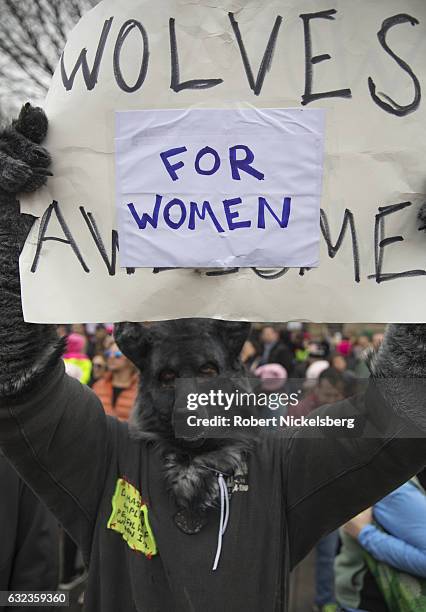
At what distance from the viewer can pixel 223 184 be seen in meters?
1.19

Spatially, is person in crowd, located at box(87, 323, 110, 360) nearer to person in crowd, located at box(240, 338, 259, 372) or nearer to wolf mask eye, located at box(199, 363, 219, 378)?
person in crowd, located at box(240, 338, 259, 372)

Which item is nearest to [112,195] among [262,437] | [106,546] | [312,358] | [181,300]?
[181,300]

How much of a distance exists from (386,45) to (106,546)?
1244mm

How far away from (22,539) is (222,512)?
1041mm

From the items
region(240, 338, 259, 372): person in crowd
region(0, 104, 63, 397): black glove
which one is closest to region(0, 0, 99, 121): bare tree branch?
region(0, 104, 63, 397): black glove

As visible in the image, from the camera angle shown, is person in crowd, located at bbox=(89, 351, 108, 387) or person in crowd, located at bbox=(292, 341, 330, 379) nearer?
person in crowd, located at bbox=(89, 351, 108, 387)

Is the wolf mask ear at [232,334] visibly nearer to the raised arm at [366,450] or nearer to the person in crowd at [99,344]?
the raised arm at [366,450]

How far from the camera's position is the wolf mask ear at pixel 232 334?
1616mm

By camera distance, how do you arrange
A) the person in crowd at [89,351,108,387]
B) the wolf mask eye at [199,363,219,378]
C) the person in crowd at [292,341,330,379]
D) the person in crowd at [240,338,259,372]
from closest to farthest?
the wolf mask eye at [199,363,219,378]
the person in crowd at [89,351,108,387]
the person in crowd at [240,338,259,372]
the person in crowd at [292,341,330,379]

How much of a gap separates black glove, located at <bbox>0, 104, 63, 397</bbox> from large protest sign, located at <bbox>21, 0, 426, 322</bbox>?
0.11 ft

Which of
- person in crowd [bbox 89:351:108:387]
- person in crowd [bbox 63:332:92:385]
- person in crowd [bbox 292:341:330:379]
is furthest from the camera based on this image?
person in crowd [bbox 292:341:330:379]

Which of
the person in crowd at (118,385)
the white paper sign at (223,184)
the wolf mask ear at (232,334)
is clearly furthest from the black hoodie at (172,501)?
the person in crowd at (118,385)

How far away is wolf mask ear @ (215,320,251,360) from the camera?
5.30 ft

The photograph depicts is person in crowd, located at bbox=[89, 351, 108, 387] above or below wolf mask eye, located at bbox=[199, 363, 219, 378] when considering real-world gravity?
below
